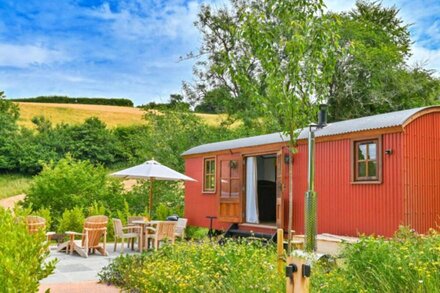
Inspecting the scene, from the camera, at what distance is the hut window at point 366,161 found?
8.02 meters

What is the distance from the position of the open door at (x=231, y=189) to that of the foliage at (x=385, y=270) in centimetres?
658

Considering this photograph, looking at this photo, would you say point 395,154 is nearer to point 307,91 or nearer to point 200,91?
point 307,91

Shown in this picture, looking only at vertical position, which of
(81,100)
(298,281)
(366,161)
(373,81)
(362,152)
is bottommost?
(298,281)

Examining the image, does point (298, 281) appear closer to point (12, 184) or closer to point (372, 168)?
point (372, 168)

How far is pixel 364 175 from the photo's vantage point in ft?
27.2

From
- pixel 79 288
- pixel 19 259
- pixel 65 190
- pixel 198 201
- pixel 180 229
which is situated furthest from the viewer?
pixel 65 190

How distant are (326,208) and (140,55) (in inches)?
403

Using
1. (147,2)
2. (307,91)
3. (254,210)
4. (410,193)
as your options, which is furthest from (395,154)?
(147,2)

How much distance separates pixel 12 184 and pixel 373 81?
16403 mm

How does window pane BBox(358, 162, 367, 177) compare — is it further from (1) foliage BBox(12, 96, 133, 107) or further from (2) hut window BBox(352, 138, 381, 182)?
(1) foliage BBox(12, 96, 133, 107)


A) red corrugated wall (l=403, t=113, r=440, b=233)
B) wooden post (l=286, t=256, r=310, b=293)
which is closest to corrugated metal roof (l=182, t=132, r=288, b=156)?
red corrugated wall (l=403, t=113, r=440, b=233)

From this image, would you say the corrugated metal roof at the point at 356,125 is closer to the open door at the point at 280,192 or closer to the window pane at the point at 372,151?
the window pane at the point at 372,151

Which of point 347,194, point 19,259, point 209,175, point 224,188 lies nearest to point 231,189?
point 224,188

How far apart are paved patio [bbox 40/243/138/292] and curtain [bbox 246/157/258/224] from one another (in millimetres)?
2686
